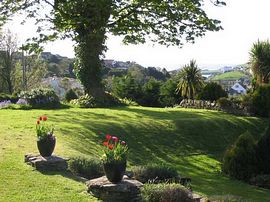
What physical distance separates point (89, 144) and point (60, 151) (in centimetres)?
300

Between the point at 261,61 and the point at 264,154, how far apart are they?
20079 millimetres

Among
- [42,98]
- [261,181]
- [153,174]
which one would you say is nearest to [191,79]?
[42,98]

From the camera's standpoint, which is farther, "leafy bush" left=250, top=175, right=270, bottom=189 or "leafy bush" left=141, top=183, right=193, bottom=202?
"leafy bush" left=250, top=175, right=270, bottom=189

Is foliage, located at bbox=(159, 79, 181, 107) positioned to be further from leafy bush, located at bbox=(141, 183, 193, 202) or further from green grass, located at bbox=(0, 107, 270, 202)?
leafy bush, located at bbox=(141, 183, 193, 202)

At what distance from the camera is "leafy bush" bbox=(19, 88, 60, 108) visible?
27.1 m

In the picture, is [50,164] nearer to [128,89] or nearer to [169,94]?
[128,89]

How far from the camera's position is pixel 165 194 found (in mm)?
8266

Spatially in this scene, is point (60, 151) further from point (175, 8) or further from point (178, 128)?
point (175, 8)

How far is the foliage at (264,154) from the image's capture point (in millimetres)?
15666

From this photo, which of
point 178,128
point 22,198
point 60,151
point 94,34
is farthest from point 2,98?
point 22,198

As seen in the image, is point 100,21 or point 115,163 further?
point 100,21

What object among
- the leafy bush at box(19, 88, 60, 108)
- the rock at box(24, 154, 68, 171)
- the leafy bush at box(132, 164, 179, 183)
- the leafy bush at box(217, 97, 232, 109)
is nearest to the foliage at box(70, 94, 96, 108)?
the leafy bush at box(19, 88, 60, 108)

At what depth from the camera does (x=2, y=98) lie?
1264 inches

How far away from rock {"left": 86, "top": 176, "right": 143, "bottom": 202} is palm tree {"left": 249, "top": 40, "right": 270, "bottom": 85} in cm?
2753
